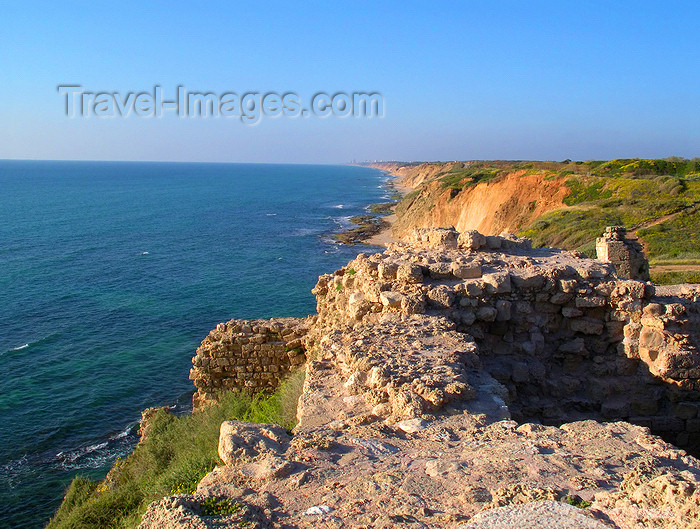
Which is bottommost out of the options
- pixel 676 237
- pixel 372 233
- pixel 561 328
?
pixel 372 233

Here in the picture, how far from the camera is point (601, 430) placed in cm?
500

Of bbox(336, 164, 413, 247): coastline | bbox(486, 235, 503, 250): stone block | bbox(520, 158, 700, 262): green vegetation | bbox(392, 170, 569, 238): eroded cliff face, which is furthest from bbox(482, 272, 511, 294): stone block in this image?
bbox(336, 164, 413, 247): coastline

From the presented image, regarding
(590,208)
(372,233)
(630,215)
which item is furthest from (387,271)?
(372,233)

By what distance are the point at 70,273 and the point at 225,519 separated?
129ft

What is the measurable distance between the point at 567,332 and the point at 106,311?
27.4 m

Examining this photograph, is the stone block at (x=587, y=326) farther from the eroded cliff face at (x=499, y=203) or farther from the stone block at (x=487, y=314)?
the eroded cliff face at (x=499, y=203)

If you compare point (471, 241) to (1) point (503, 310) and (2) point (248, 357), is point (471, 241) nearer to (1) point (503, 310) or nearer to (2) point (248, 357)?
(1) point (503, 310)

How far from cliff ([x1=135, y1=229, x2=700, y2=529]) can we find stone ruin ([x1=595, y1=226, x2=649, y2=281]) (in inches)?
207

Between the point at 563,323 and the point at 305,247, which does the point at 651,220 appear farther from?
the point at 305,247

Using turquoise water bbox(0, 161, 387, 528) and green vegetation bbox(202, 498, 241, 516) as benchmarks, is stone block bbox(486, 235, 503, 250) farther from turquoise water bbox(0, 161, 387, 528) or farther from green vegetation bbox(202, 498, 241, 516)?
turquoise water bbox(0, 161, 387, 528)

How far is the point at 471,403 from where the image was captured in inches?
221

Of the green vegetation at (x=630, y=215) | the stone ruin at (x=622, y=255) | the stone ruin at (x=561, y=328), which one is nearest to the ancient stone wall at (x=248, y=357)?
the stone ruin at (x=561, y=328)

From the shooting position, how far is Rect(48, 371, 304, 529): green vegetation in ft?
18.7

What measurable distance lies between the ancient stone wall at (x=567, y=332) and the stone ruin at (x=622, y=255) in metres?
6.73
